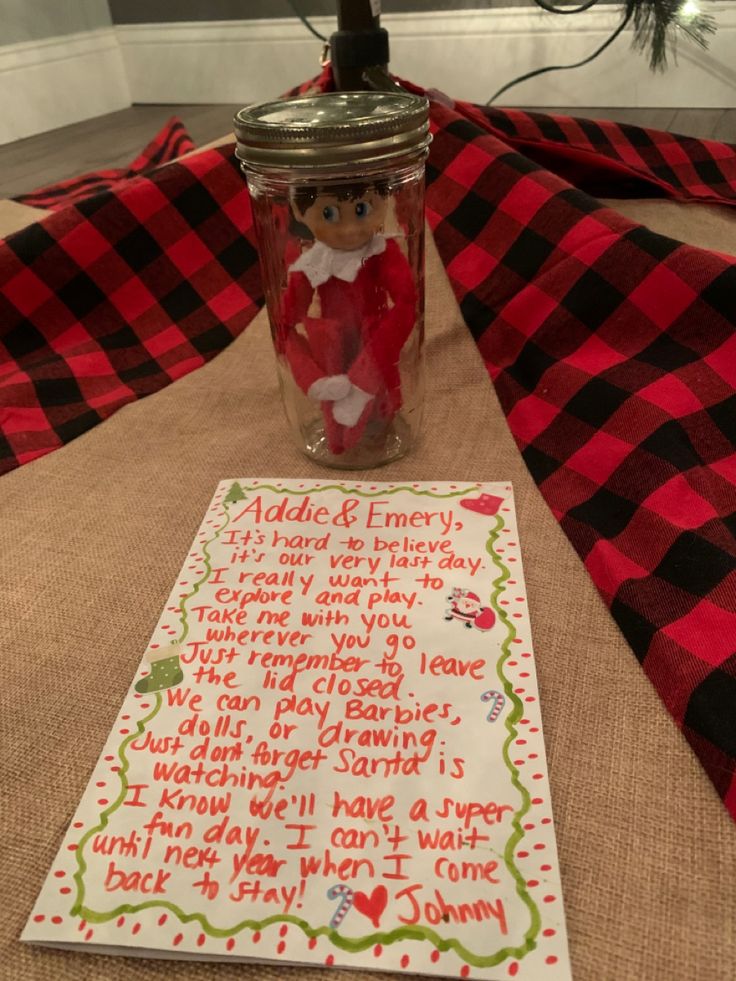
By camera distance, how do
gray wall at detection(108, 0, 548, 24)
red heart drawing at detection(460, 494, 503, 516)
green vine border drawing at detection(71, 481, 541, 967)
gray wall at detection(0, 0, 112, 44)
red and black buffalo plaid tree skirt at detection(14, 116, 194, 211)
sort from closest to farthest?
green vine border drawing at detection(71, 481, 541, 967), red heart drawing at detection(460, 494, 503, 516), red and black buffalo plaid tree skirt at detection(14, 116, 194, 211), gray wall at detection(0, 0, 112, 44), gray wall at detection(108, 0, 548, 24)

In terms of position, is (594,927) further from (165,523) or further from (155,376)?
(155,376)

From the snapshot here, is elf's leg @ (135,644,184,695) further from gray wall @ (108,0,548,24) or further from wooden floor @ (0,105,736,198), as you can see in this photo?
gray wall @ (108,0,548,24)

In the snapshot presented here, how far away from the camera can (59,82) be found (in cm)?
163

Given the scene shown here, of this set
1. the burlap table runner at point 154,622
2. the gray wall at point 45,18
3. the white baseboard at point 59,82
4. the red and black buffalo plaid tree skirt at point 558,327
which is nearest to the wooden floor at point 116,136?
the white baseboard at point 59,82

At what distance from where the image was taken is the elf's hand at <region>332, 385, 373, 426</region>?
23.4 inches

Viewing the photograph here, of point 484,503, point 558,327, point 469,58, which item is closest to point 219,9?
point 469,58

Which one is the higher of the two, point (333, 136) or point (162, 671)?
point (333, 136)

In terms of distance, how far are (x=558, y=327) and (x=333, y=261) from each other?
27cm

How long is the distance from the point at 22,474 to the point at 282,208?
31 cm

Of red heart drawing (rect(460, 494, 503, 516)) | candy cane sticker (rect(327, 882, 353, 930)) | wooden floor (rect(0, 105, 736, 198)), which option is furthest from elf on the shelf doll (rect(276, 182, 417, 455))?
wooden floor (rect(0, 105, 736, 198))

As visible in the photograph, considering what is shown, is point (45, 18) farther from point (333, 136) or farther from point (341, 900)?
point (341, 900)

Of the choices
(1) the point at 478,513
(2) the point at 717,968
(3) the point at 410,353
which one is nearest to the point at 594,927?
(2) the point at 717,968

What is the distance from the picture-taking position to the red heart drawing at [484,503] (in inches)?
23.0

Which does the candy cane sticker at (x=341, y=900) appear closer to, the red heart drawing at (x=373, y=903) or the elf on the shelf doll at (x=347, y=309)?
the red heart drawing at (x=373, y=903)
